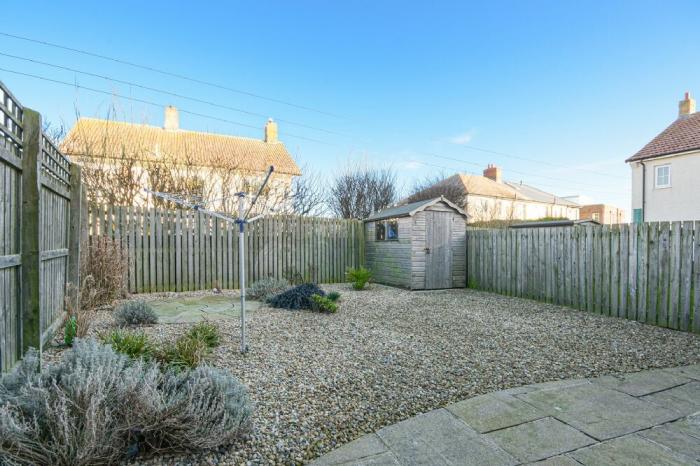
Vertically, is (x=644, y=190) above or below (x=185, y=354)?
above

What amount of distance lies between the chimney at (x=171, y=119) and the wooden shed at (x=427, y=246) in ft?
43.0

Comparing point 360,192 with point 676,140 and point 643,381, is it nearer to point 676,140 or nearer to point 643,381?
point 676,140

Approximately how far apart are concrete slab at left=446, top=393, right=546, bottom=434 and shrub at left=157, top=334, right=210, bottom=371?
2003mm

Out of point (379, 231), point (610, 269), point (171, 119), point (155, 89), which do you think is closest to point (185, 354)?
point (610, 269)

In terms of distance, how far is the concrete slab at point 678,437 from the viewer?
5.93ft

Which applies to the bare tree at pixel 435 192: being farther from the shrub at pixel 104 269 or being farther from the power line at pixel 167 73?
the shrub at pixel 104 269

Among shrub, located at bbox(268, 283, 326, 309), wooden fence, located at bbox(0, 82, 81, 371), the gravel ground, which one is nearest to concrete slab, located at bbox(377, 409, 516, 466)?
the gravel ground

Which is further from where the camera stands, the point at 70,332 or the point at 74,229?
the point at 74,229

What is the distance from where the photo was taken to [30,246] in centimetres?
268

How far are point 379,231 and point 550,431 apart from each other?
7.65 m

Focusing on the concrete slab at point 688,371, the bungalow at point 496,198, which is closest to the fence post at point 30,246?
the concrete slab at point 688,371

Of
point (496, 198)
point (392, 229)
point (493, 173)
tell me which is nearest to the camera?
point (392, 229)

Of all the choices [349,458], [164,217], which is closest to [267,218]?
[164,217]

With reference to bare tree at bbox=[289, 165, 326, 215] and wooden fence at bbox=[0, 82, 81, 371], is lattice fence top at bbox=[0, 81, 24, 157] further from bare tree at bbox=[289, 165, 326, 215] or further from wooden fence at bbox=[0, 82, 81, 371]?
bare tree at bbox=[289, 165, 326, 215]
